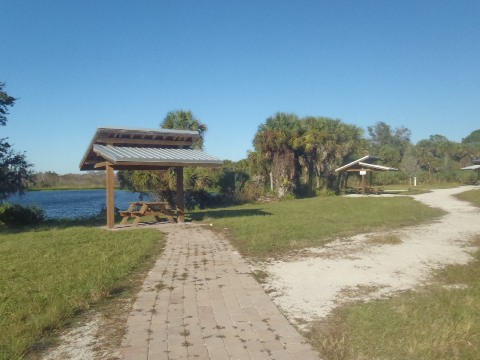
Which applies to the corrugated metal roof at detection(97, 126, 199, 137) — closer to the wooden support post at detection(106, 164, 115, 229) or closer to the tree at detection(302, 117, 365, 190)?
the wooden support post at detection(106, 164, 115, 229)

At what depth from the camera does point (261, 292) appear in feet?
18.4

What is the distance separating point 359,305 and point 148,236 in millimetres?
7115

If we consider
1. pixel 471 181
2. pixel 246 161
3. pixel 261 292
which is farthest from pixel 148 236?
pixel 471 181

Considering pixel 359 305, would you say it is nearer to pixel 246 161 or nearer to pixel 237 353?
pixel 237 353

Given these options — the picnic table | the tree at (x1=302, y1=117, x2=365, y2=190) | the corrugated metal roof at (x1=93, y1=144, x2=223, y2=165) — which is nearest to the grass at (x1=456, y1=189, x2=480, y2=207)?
the tree at (x1=302, y1=117, x2=365, y2=190)

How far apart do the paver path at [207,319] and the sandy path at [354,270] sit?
1.42ft

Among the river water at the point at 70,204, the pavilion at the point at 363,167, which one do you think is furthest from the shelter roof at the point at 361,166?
the river water at the point at 70,204

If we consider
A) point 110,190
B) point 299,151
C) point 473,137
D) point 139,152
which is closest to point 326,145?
point 299,151

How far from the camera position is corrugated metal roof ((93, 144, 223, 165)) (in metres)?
11.7

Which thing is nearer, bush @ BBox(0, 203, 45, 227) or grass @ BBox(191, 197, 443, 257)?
grass @ BBox(191, 197, 443, 257)

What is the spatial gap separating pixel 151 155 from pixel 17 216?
7970mm

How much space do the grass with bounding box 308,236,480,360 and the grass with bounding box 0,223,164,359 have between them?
2984mm

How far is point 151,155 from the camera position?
12695mm

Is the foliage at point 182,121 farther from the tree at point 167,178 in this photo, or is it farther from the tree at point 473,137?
the tree at point 473,137
